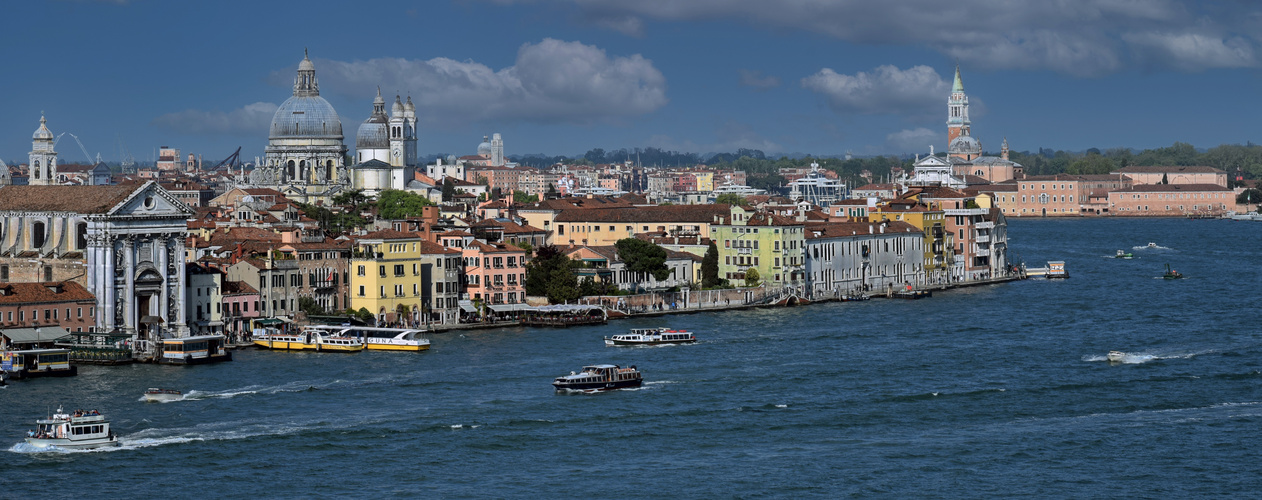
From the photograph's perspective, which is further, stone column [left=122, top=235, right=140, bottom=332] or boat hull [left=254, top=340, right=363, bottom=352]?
boat hull [left=254, top=340, right=363, bottom=352]

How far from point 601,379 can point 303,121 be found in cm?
5300

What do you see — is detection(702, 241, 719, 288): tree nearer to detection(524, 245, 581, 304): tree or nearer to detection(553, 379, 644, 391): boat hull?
detection(524, 245, 581, 304): tree

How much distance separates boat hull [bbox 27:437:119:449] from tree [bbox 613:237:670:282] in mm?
23614

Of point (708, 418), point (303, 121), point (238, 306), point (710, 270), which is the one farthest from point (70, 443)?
point (303, 121)

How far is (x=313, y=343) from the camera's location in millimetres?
36781

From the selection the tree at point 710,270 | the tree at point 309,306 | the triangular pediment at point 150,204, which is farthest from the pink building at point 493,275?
the triangular pediment at point 150,204

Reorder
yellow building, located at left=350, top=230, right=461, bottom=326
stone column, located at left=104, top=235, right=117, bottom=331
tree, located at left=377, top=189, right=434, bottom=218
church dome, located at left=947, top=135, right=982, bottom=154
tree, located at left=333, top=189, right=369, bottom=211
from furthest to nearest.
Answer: church dome, located at left=947, top=135, right=982, bottom=154 < tree, located at left=333, top=189, right=369, bottom=211 < tree, located at left=377, top=189, right=434, bottom=218 < yellow building, located at left=350, top=230, right=461, bottom=326 < stone column, located at left=104, top=235, right=117, bottom=331

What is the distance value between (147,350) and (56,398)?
18.7 feet

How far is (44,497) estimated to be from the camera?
22.4m

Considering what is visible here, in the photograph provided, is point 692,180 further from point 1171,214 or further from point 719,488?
point 719,488

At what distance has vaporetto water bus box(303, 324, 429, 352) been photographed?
3625cm

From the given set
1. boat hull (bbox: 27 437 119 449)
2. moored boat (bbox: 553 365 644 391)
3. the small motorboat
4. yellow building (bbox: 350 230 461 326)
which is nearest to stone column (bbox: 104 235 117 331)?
yellow building (bbox: 350 230 461 326)

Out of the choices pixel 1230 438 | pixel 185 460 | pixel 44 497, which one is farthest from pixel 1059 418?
pixel 44 497

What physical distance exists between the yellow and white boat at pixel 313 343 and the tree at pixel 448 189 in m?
42.4
